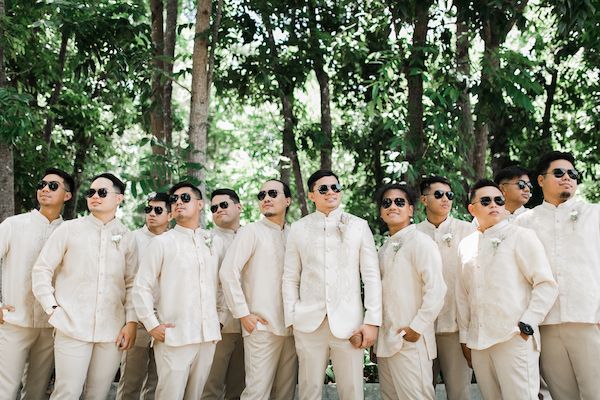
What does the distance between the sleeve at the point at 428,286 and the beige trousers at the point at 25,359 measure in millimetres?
3223

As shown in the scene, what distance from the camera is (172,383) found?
5.59 meters

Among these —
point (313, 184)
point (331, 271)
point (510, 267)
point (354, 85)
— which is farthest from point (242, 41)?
point (510, 267)

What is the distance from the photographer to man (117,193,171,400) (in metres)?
6.73

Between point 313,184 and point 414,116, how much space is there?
290 cm

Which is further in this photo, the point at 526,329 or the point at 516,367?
the point at 516,367

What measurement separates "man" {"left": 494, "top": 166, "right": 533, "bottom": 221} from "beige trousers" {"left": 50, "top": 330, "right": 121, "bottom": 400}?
12.1ft

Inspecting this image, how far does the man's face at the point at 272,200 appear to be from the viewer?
20.1 ft

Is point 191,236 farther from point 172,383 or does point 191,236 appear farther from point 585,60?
point 585,60

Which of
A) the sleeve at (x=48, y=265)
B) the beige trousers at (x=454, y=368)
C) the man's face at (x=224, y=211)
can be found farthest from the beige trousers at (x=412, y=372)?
the sleeve at (x=48, y=265)

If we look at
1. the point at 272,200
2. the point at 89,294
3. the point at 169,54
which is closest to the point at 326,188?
the point at 272,200

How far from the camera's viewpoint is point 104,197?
586cm

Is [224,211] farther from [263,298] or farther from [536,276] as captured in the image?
[536,276]

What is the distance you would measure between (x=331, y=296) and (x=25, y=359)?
9.15 feet

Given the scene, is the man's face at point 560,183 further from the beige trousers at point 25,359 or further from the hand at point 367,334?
the beige trousers at point 25,359
